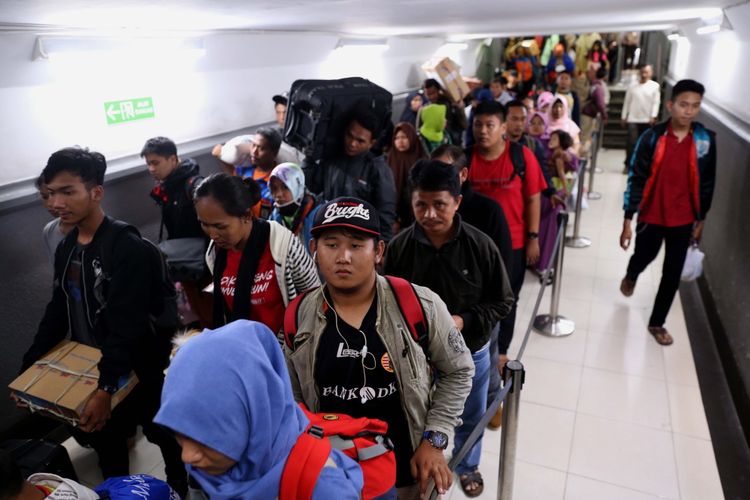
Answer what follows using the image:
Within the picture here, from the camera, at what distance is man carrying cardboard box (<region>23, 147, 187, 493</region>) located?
2.12 metres

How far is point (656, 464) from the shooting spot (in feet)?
9.18

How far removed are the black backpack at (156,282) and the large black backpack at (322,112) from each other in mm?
1502

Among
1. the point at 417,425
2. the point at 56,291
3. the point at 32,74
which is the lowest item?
the point at 417,425

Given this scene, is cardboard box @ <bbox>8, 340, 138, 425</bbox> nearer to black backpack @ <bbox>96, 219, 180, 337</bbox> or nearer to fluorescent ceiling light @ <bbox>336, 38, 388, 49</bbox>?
black backpack @ <bbox>96, 219, 180, 337</bbox>

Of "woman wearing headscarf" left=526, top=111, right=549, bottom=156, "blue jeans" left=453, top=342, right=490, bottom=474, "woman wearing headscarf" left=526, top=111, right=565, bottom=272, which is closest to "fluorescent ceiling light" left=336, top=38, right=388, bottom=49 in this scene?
"woman wearing headscarf" left=526, top=111, right=549, bottom=156

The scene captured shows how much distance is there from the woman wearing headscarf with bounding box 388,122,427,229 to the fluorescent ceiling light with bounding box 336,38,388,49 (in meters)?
2.73

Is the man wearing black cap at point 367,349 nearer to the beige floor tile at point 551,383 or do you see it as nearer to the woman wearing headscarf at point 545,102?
the beige floor tile at point 551,383

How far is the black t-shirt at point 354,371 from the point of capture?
1552 mm

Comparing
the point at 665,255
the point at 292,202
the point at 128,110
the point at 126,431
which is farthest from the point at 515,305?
the point at 128,110

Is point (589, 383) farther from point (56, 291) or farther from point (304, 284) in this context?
point (56, 291)

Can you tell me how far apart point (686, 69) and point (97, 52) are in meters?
8.60

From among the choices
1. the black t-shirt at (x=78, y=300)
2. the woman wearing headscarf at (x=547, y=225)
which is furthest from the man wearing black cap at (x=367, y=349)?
the woman wearing headscarf at (x=547, y=225)

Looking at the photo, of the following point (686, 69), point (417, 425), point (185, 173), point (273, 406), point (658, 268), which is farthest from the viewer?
point (686, 69)

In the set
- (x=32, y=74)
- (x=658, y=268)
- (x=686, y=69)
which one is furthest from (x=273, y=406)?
(x=686, y=69)
